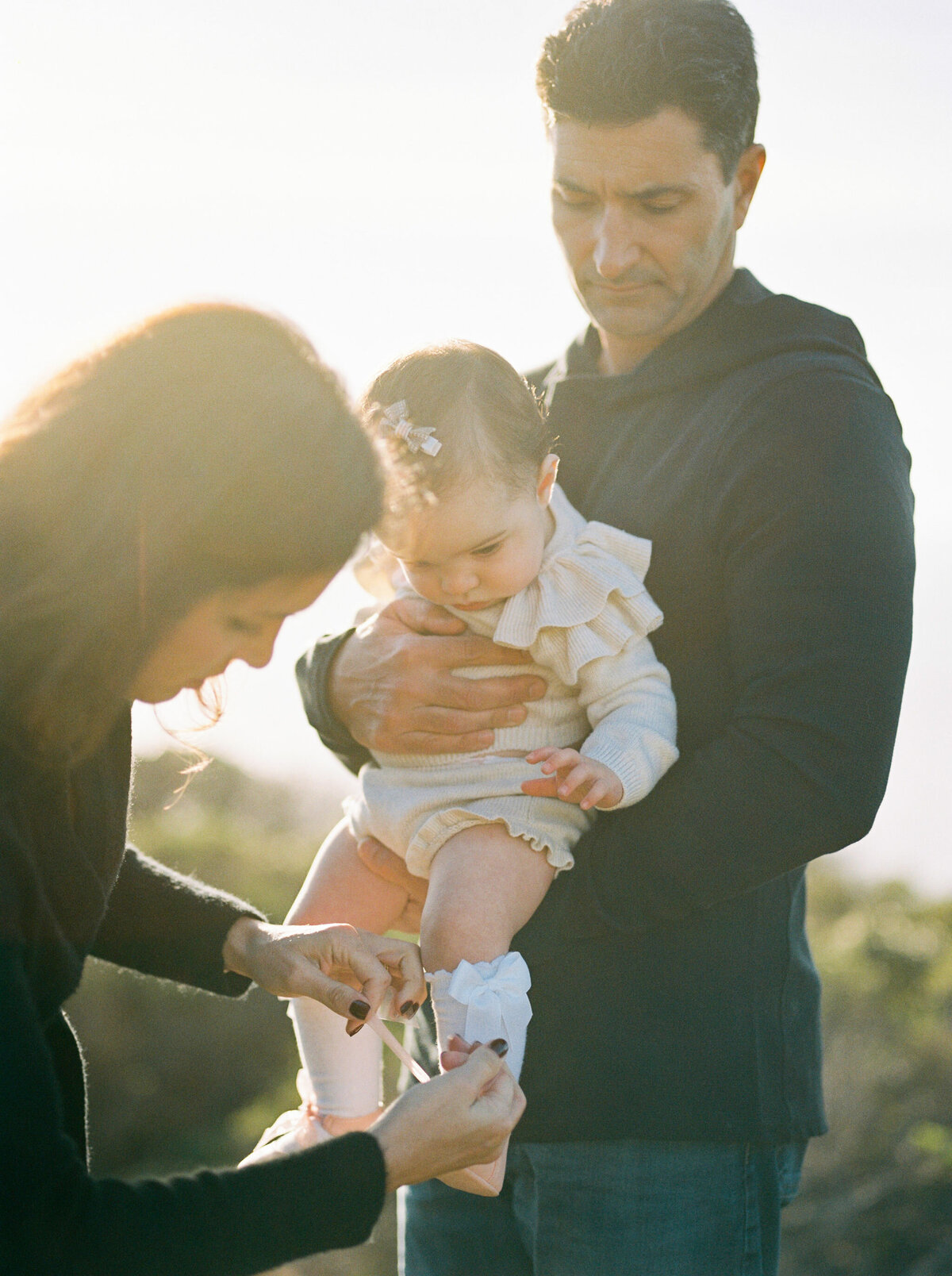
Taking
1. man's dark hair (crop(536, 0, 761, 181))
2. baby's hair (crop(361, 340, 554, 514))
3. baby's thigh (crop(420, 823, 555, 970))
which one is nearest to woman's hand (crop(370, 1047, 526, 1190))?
baby's thigh (crop(420, 823, 555, 970))

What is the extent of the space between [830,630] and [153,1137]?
14.7 ft

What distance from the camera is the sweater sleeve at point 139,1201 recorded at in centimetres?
121

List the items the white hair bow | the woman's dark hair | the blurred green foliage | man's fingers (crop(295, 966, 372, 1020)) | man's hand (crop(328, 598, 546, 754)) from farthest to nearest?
the blurred green foliage
man's hand (crop(328, 598, 546, 754))
the white hair bow
man's fingers (crop(295, 966, 372, 1020))
the woman's dark hair

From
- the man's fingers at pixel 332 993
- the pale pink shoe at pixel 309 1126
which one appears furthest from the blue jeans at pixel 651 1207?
the man's fingers at pixel 332 993

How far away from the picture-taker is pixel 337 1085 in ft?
6.93

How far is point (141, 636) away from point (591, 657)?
2.68 feet

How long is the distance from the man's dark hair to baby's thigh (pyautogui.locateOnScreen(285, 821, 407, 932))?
1294 millimetres

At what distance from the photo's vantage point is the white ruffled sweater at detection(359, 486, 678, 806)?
1.93 metres

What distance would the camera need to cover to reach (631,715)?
195cm

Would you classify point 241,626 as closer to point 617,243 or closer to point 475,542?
point 475,542

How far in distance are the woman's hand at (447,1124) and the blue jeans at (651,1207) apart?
0.37 meters

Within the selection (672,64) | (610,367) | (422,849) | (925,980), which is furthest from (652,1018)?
(925,980)

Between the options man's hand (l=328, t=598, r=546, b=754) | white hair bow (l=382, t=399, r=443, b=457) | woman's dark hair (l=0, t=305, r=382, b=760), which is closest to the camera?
woman's dark hair (l=0, t=305, r=382, b=760)

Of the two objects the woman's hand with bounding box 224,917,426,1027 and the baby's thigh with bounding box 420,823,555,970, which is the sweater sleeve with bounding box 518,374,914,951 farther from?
the woman's hand with bounding box 224,917,426,1027
